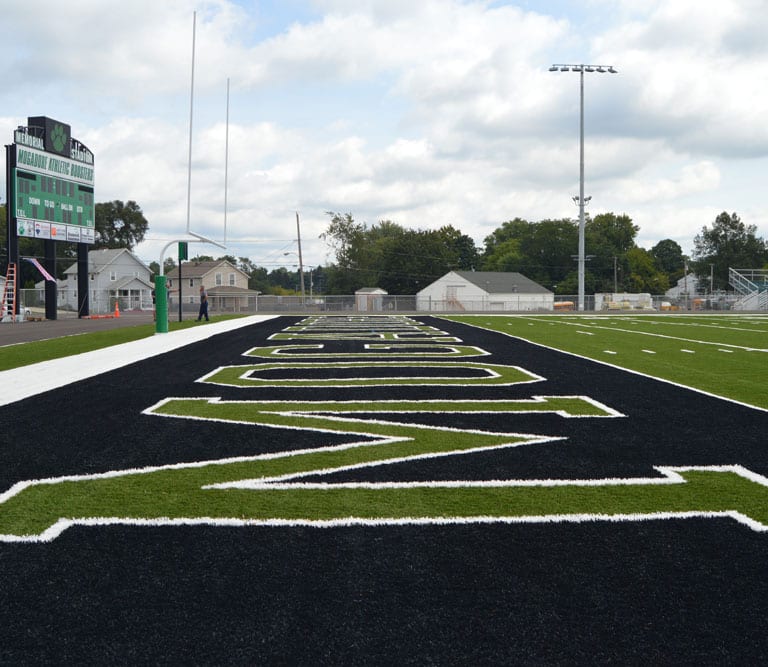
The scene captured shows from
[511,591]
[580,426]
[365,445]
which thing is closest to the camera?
[511,591]

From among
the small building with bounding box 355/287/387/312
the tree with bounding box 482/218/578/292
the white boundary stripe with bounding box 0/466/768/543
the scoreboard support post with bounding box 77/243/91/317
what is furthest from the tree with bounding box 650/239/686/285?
the white boundary stripe with bounding box 0/466/768/543

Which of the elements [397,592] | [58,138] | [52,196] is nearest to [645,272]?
[58,138]

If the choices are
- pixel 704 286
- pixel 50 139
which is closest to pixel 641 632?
pixel 50 139

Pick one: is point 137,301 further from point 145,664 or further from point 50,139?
point 145,664

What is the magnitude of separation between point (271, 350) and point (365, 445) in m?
9.72

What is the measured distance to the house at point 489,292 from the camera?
7119 cm

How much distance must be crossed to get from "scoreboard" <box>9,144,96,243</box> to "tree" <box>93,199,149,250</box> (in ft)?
178

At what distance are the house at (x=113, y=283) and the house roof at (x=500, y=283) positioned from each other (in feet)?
110

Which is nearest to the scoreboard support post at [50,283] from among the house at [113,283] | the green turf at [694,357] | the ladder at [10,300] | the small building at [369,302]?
the ladder at [10,300]

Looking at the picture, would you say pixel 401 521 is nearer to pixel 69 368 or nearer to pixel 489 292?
pixel 69 368

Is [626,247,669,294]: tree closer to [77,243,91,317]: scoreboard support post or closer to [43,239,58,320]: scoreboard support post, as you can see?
[77,243,91,317]: scoreboard support post

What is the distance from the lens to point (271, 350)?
1489 centimetres

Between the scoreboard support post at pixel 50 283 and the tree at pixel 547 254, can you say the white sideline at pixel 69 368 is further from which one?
the tree at pixel 547 254

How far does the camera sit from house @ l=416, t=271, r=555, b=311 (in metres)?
71.2
